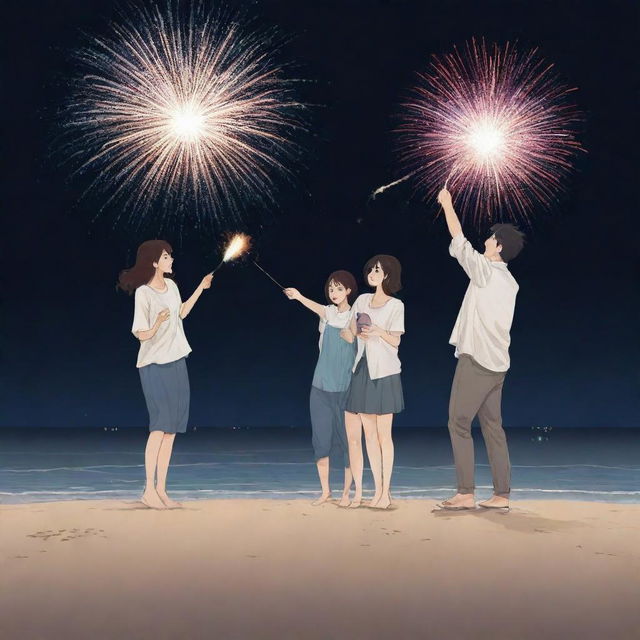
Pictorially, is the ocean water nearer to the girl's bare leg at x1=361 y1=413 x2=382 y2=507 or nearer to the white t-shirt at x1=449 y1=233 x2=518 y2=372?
the girl's bare leg at x1=361 y1=413 x2=382 y2=507

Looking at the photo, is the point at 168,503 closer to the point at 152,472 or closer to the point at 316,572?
the point at 152,472

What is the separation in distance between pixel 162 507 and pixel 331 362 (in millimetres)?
1309

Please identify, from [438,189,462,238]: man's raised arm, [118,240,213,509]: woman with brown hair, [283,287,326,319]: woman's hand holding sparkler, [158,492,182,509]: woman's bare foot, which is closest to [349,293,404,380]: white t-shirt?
[283,287,326,319]: woman's hand holding sparkler

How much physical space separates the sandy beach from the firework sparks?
127 inches

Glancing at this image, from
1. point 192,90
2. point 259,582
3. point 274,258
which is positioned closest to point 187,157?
point 274,258

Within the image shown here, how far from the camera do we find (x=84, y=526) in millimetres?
6074

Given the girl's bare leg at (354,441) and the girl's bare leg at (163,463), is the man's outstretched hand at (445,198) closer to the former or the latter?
the girl's bare leg at (354,441)

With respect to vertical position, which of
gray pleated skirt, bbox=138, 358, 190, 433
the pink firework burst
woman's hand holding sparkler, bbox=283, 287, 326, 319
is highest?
the pink firework burst

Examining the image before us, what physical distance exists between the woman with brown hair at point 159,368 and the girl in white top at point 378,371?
0.95 metres

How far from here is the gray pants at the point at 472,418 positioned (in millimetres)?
6496

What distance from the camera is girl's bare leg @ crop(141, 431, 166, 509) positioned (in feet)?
22.3

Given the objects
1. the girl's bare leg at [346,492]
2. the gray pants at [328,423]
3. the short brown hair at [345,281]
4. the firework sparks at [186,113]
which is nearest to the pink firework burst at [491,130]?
the short brown hair at [345,281]

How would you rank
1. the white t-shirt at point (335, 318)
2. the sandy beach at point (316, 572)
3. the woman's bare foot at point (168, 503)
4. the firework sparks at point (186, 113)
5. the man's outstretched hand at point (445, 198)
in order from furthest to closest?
the firework sparks at point (186, 113) < the white t-shirt at point (335, 318) < the woman's bare foot at point (168, 503) < the man's outstretched hand at point (445, 198) < the sandy beach at point (316, 572)

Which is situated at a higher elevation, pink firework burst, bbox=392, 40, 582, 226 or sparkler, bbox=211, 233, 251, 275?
pink firework burst, bbox=392, 40, 582, 226
